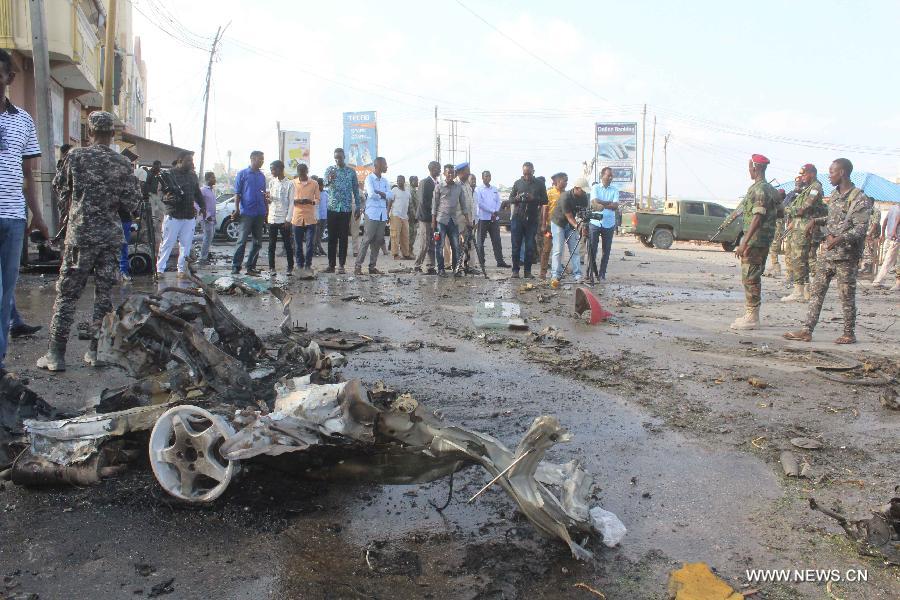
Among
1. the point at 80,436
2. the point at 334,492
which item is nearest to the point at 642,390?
the point at 334,492

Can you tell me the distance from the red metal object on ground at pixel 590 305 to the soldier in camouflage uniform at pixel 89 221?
5486mm

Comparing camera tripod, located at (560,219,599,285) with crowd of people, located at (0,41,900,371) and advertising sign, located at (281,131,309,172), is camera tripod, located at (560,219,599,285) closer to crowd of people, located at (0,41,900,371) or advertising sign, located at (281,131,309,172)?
crowd of people, located at (0,41,900,371)

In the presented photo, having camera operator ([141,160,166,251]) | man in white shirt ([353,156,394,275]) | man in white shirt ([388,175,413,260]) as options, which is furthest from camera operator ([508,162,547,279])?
camera operator ([141,160,166,251])

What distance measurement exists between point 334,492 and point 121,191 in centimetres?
352

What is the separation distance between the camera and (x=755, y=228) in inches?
320

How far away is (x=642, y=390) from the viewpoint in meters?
5.57

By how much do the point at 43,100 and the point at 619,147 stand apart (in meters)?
45.8

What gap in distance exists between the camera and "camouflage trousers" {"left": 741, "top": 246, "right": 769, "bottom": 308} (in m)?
8.22

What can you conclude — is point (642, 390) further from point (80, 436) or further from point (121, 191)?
point (121, 191)

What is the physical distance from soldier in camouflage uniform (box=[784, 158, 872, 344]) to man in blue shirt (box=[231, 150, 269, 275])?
870cm

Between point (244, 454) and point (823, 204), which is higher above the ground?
point (823, 204)

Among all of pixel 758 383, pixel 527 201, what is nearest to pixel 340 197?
pixel 527 201

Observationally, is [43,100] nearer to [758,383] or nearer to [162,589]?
[162,589]

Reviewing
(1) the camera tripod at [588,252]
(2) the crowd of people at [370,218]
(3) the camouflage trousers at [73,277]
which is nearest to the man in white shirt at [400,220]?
(2) the crowd of people at [370,218]
